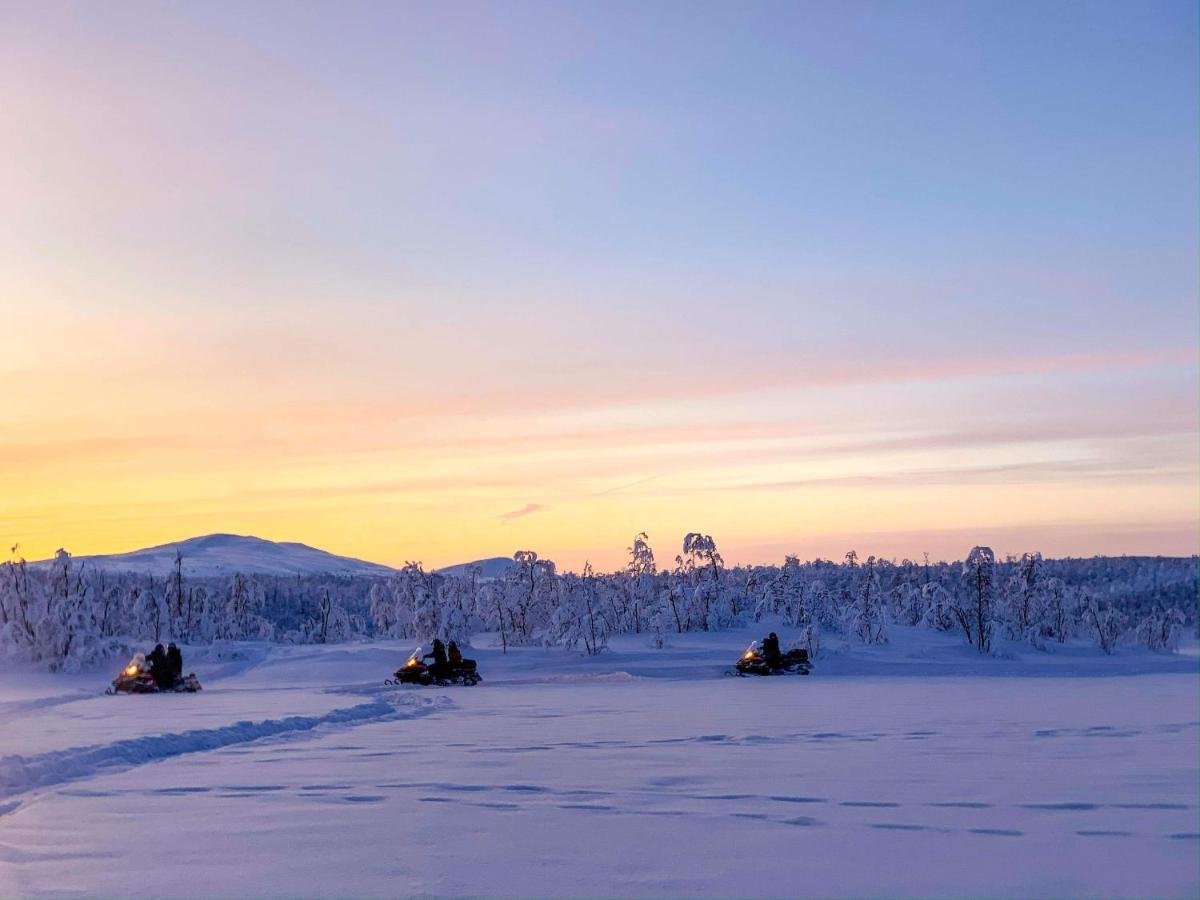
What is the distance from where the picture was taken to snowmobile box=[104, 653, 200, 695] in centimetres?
3616

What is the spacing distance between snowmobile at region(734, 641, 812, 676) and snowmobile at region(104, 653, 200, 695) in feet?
59.3

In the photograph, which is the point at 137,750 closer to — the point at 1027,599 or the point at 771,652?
the point at 771,652

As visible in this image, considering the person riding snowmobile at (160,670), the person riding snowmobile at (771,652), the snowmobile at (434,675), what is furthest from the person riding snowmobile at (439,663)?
the person riding snowmobile at (771,652)

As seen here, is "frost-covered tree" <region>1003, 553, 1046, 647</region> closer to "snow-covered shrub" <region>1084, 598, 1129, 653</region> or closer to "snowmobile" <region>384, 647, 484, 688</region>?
"snow-covered shrub" <region>1084, 598, 1129, 653</region>

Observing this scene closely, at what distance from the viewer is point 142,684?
119ft

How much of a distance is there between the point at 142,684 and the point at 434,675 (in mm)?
8944

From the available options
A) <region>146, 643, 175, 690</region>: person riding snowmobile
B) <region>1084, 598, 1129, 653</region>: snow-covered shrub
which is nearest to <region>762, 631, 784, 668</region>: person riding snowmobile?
<region>146, 643, 175, 690</region>: person riding snowmobile

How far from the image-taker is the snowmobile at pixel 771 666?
40938mm

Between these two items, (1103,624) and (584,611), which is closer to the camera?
(584,611)

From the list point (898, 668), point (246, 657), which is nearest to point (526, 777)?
point (898, 668)

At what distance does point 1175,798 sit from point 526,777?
753 cm

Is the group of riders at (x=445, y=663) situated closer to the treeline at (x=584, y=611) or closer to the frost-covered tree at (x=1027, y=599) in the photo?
the treeline at (x=584, y=611)

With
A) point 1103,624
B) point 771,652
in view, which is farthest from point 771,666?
point 1103,624

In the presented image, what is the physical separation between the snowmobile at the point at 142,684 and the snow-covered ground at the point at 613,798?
799 cm
